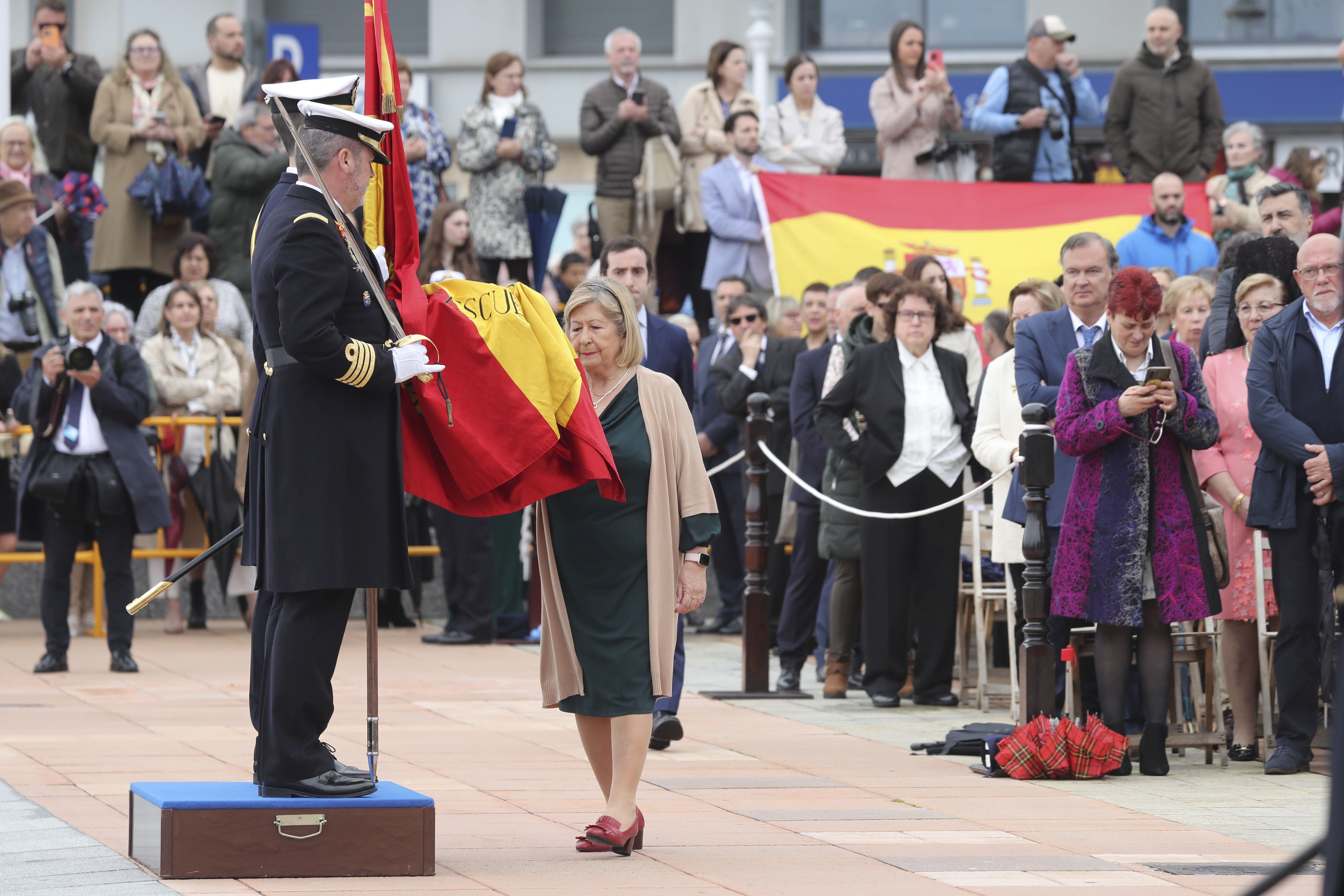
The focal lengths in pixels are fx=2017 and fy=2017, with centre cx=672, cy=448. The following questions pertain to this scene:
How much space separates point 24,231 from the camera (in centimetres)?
1449

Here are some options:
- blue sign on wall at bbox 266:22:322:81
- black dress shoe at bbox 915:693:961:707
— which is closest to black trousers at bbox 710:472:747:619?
black dress shoe at bbox 915:693:961:707

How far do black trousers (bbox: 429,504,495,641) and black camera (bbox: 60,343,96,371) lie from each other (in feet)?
8.73

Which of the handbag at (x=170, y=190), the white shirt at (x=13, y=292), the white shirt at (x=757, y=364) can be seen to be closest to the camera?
the white shirt at (x=757, y=364)

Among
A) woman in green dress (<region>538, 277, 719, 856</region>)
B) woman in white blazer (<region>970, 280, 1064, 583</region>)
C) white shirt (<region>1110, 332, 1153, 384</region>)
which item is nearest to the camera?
woman in green dress (<region>538, 277, 719, 856</region>)

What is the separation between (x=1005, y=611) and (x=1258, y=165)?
552cm

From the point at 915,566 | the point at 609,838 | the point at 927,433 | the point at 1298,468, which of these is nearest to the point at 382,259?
the point at 609,838

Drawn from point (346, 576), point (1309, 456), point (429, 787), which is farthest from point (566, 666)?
point (1309, 456)

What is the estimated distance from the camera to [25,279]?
14.6m

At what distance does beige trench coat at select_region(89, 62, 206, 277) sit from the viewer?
1568cm

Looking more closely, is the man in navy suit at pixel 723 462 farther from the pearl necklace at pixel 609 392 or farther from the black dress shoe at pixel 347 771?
the black dress shoe at pixel 347 771

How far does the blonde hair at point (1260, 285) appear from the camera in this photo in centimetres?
913

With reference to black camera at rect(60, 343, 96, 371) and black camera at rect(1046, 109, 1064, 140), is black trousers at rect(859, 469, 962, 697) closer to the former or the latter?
black camera at rect(60, 343, 96, 371)

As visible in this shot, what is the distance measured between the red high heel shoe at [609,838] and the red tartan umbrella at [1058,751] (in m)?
2.36

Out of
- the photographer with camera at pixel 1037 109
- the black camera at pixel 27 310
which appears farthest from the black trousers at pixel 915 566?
the black camera at pixel 27 310
